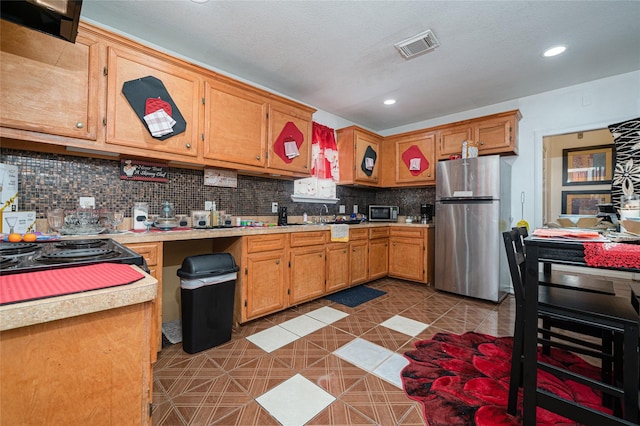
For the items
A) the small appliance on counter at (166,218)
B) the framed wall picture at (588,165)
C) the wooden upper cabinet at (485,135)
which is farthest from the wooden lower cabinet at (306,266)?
the framed wall picture at (588,165)

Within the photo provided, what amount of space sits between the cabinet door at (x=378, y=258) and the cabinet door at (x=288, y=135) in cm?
151

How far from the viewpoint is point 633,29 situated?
2244 mm

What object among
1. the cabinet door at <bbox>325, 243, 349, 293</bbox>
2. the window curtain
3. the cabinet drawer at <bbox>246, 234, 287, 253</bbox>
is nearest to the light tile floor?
the cabinet door at <bbox>325, 243, 349, 293</bbox>

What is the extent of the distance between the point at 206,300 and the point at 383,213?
3.10 meters

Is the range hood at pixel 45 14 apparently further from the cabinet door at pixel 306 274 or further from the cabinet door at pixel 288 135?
the cabinet door at pixel 306 274

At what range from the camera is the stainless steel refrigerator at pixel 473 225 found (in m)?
3.26

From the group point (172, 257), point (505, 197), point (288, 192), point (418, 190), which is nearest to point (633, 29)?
point (505, 197)

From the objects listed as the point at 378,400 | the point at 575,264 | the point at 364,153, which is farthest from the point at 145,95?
the point at 364,153

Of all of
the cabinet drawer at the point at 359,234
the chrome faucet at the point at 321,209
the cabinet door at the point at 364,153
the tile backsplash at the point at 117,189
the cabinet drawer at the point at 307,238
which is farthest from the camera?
the cabinet door at the point at 364,153

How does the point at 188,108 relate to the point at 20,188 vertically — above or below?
above

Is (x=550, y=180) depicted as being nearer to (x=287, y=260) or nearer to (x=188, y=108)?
(x=287, y=260)

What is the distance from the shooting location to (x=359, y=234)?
369 centimetres

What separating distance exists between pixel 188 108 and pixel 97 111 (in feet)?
2.11

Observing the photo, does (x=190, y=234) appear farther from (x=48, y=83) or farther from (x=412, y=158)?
(x=412, y=158)
